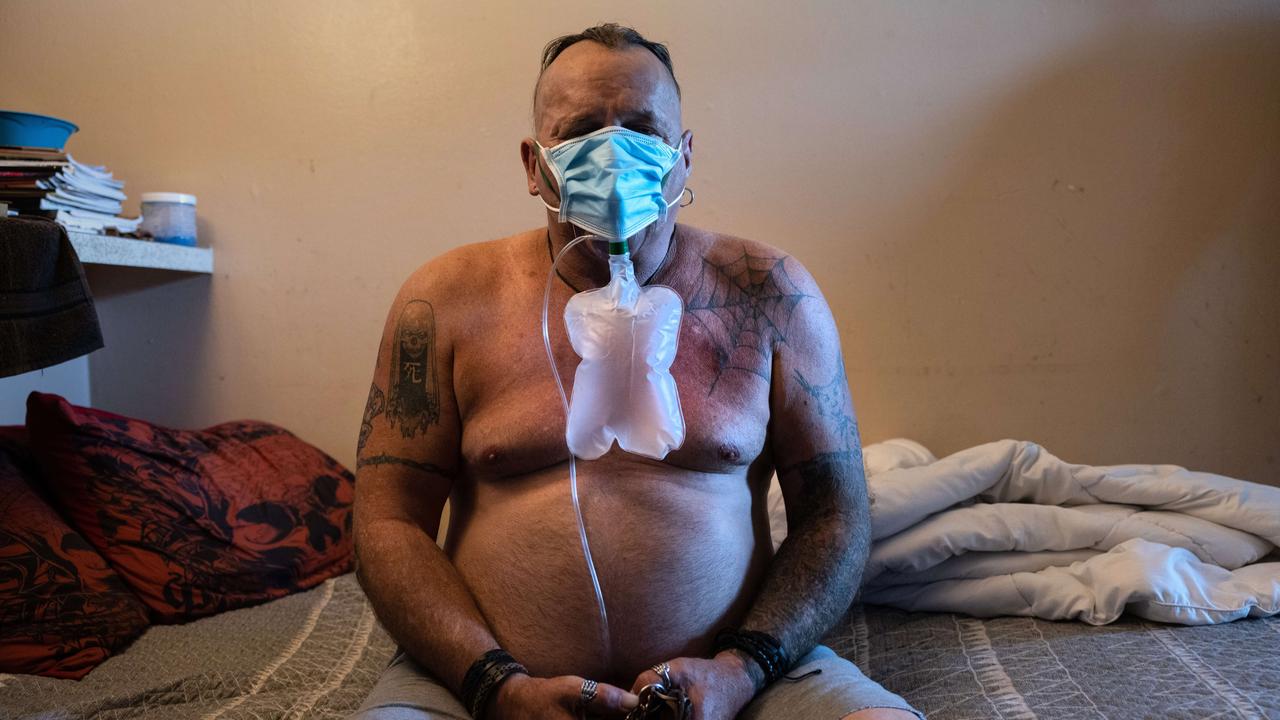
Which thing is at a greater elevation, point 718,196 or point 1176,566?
point 718,196

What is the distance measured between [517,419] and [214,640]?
795 millimetres

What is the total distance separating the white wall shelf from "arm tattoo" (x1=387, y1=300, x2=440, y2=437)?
94 centimetres

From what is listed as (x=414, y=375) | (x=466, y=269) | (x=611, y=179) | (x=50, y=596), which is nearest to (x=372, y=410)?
(x=414, y=375)

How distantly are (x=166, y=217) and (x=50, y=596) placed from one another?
0.98 metres

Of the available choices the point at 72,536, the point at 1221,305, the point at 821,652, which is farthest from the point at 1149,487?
the point at 72,536

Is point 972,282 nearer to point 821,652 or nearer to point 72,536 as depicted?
point 821,652

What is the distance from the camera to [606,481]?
122 cm

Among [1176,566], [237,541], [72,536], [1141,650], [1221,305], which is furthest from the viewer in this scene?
[1221,305]

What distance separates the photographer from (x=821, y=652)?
4.04ft

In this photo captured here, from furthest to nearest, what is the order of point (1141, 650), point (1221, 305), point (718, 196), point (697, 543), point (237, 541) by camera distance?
point (718, 196)
point (1221, 305)
point (237, 541)
point (1141, 650)
point (697, 543)

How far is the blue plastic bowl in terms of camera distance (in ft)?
6.08

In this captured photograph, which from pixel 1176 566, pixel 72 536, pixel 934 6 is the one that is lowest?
pixel 72 536

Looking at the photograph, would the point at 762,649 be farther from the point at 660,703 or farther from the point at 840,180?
the point at 840,180

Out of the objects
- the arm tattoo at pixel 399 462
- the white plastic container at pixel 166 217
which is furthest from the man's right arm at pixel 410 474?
the white plastic container at pixel 166 217
